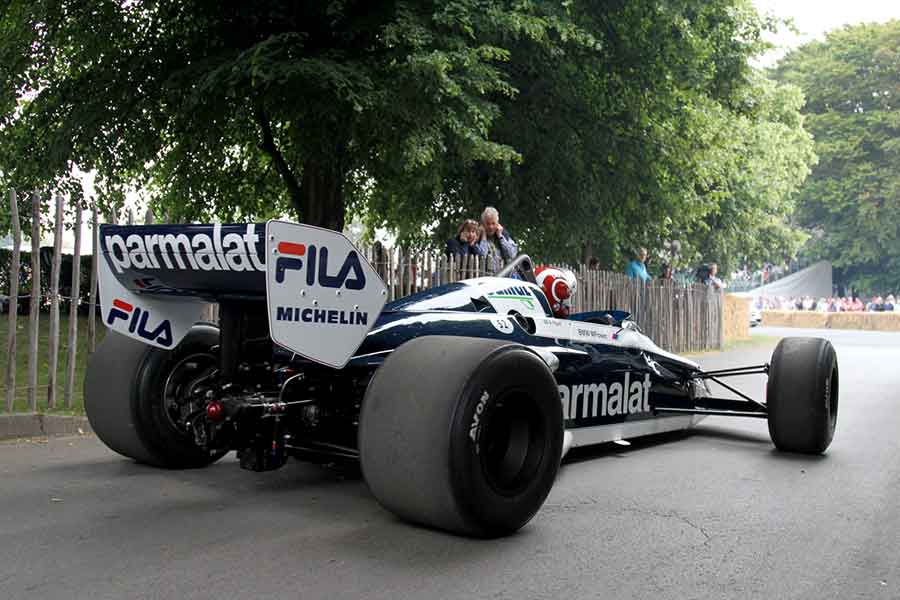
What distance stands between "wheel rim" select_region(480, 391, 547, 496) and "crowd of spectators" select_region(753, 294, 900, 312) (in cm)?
5470

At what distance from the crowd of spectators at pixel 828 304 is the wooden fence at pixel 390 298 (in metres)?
36.0

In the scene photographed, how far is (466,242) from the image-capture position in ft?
42.7

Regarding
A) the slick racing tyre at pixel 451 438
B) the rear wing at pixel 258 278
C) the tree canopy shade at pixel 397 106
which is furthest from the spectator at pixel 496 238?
the slick racing tyre at pixel 451 438

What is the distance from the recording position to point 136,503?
17.5 feet

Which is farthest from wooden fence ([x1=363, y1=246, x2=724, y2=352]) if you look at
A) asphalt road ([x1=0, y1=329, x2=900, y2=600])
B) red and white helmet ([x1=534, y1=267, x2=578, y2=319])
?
asphalt road ([x1=0, y1=329, x2=900, y2=600])

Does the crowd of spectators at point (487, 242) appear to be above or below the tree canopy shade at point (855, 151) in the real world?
below

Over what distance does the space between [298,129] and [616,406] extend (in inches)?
354

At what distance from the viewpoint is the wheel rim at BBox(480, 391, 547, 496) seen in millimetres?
4828

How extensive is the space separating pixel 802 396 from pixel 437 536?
366cm

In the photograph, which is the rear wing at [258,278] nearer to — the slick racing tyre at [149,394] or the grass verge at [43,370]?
the slick racing tyre at [149,394]

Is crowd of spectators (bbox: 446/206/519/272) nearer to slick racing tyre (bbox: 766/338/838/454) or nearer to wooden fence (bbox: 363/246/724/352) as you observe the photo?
wooden fence (bbox: 363/246/724/352)

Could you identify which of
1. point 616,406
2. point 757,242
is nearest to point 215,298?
point 616,406

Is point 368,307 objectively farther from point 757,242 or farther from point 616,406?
point 757,242

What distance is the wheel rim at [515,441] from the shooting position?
15.8ft
